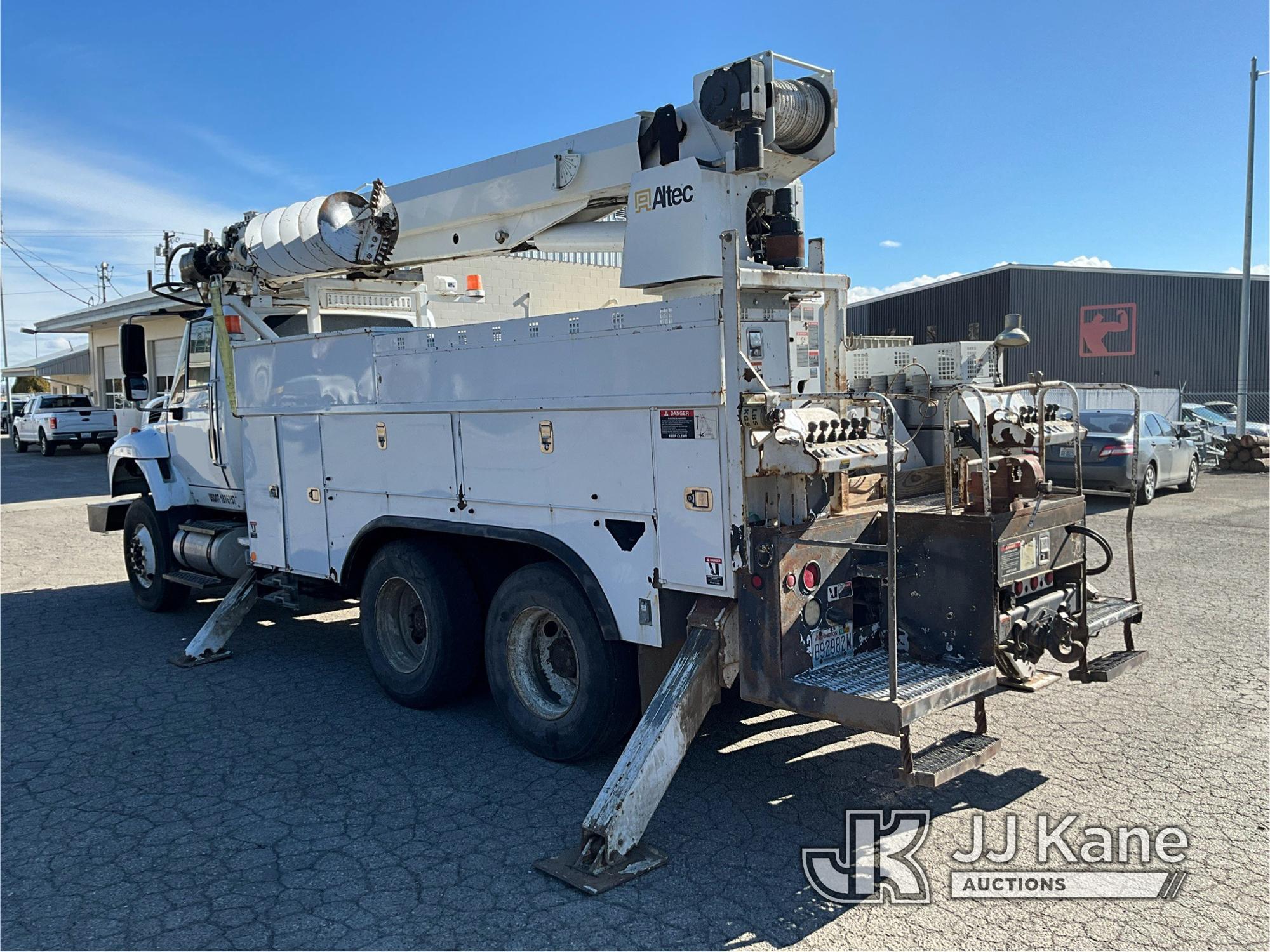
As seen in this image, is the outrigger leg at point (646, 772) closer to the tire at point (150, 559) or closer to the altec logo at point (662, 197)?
the altec logo at point (662, 197)

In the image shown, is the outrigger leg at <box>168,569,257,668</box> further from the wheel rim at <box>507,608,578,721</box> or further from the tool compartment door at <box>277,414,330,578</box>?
the wheel rim at <box>507,608,578,721</box>

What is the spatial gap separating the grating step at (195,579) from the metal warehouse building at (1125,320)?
28.9m

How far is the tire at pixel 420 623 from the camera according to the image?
588 centimetres

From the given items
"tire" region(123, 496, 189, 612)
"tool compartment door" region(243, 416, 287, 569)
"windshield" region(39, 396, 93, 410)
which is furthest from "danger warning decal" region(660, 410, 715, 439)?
"windshield" region(39, 396, 93, 410)

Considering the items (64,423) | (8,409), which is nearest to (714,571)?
(64,423)

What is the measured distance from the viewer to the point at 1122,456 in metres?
14.8

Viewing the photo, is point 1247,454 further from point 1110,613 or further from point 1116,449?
point 1110,613

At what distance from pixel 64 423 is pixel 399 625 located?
101ft

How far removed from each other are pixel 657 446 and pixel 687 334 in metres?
0.55

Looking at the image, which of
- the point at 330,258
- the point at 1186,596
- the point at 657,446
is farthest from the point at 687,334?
the point at 1186,596

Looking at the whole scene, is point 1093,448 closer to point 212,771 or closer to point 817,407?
point 817,407

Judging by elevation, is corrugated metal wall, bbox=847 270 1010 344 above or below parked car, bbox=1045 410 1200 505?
above

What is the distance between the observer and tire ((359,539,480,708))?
588 centimetres

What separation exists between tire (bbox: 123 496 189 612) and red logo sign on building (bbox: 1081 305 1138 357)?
32334mm
